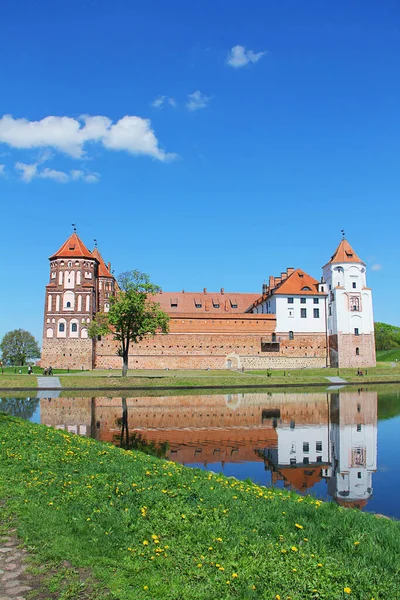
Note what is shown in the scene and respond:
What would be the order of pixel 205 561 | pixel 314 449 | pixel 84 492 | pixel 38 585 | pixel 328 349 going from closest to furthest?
pixel 38 585
pixel 205 561
pixel 84 492
pixel 314 449
pixel 328 349

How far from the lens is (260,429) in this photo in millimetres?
20797

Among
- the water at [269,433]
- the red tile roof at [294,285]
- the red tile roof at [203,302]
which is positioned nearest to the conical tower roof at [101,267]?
the red tile roof at [203,302]

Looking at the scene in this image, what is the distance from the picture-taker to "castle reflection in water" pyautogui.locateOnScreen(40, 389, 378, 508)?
1357 centimetres

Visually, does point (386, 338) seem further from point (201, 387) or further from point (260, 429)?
point (260, 429)

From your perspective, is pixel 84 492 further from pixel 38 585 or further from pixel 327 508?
pixel 327 508

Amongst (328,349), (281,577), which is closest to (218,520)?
(281,577)

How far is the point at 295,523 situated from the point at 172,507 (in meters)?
1.77

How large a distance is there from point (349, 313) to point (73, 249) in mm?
34537

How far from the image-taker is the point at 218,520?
6.52 metres

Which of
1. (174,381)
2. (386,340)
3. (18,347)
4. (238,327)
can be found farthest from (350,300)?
(18,347)

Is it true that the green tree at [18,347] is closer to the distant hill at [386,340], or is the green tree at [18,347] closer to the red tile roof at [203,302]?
the red tile roof at [203,302]

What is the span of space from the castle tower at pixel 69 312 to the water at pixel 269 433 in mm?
22180

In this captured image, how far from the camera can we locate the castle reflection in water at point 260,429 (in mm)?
13570

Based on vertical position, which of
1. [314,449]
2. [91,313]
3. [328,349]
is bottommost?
[314,449]
